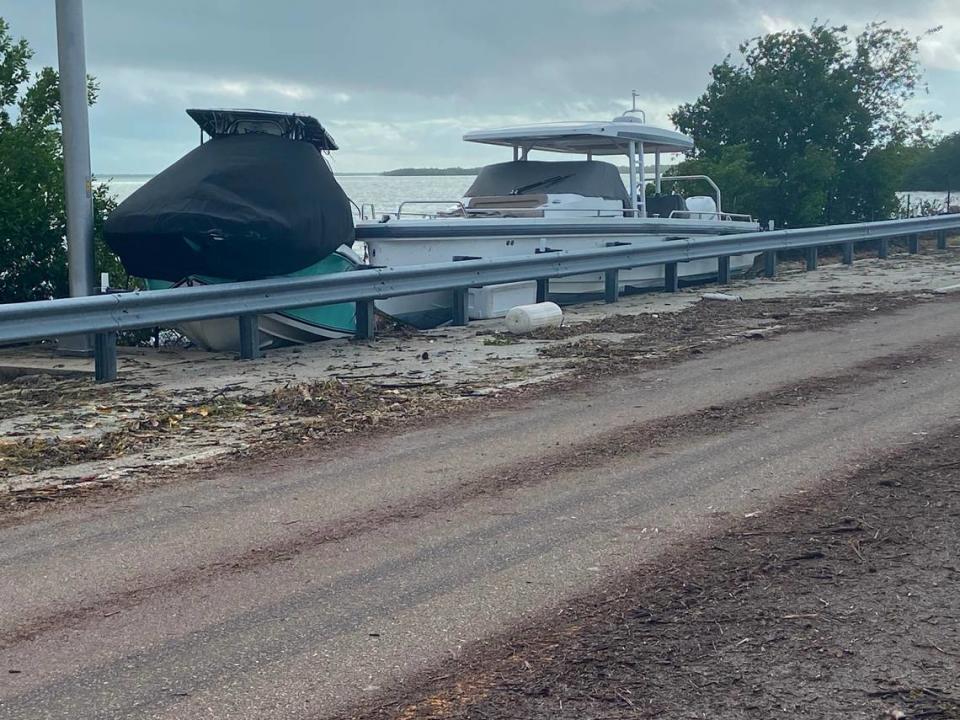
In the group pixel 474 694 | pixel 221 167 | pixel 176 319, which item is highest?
pixel 221 167

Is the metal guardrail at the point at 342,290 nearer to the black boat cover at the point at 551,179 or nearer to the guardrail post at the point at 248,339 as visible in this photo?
the guardrail post at the point at 248,339

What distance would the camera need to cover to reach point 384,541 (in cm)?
548

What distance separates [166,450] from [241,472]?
0.80 meters

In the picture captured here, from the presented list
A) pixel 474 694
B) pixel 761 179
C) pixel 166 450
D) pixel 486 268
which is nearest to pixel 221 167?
pixel 486 268

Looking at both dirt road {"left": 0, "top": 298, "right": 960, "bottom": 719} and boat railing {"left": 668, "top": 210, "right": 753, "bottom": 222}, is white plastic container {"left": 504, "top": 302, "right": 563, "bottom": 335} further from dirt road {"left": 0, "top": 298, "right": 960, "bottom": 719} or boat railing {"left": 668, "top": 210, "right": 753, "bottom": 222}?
boat railing {"left": 668, "top": 210, "right": 753, "bottom": 222}

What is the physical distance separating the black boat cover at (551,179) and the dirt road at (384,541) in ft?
29.0

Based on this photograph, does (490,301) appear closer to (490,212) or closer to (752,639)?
(490,212)

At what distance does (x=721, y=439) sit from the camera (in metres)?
7.38

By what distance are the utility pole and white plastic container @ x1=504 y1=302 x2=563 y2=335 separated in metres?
4.13

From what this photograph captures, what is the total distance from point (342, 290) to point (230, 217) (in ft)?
4.52

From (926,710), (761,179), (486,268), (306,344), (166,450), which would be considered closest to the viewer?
(926,710)

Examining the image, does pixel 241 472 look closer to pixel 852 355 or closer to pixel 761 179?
pixel 852 355

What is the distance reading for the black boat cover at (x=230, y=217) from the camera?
10.9 m

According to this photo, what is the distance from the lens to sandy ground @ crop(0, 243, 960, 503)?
7.30 metres
